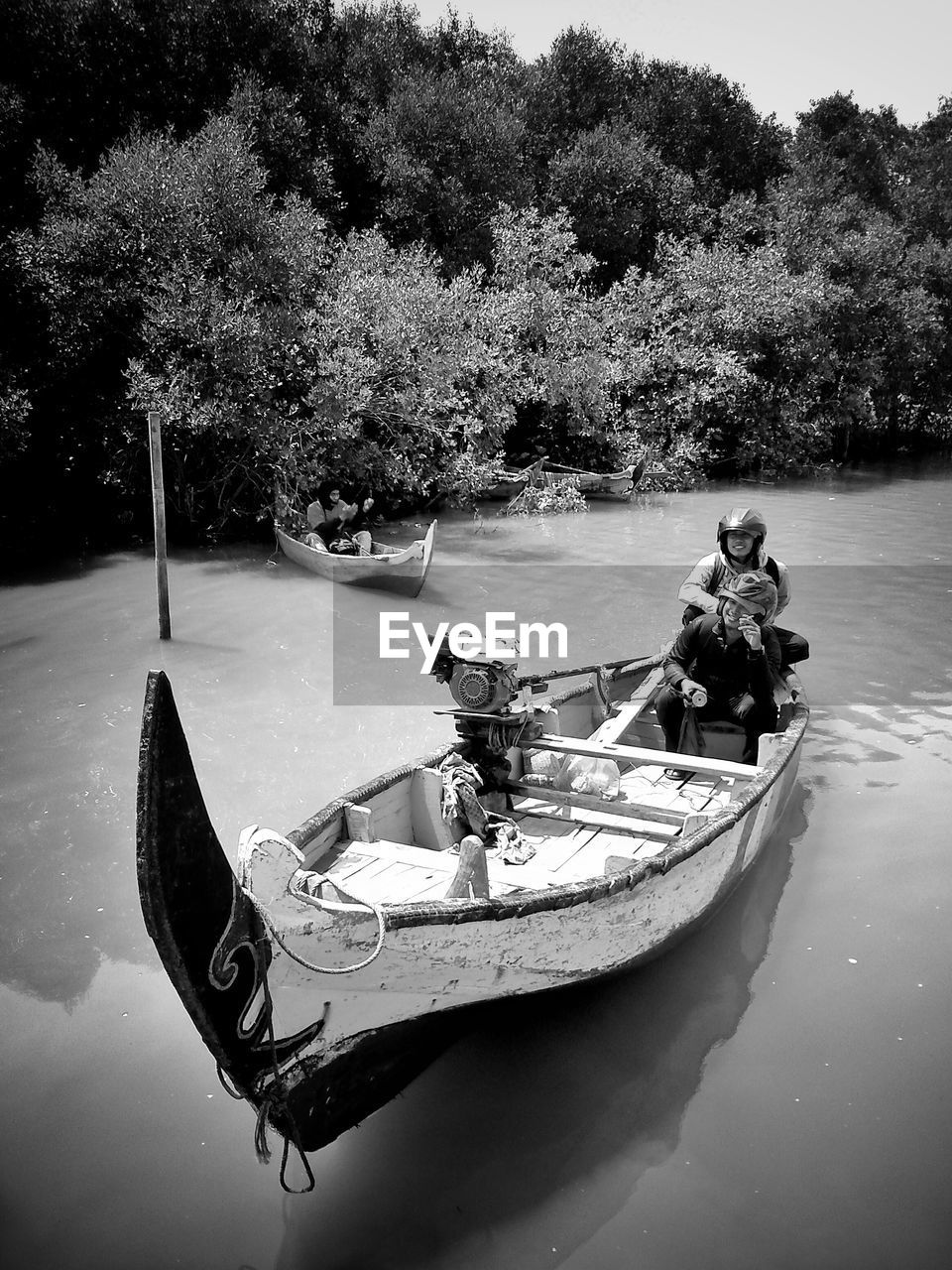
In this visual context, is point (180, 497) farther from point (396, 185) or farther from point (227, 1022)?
point (227, 1022)

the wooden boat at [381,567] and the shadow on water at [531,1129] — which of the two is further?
the wooden boat at [381,567]

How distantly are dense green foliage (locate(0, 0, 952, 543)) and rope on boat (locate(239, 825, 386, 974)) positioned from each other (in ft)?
35.4

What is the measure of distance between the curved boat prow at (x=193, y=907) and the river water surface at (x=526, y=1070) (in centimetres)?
76

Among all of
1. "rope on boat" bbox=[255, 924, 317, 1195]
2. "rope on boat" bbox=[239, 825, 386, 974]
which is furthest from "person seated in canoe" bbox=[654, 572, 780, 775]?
"rope on boat" bbox=[255, 924, 317, 1195]

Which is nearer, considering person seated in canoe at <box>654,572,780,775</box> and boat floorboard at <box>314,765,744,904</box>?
boat floorboard at <box>314,765,744,904</box>

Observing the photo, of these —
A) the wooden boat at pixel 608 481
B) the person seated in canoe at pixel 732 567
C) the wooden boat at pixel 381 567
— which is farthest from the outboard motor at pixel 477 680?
the wooden boat at pixel 608 481

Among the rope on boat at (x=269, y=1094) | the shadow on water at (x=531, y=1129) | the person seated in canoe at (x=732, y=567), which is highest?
the person seated in canoe at (x=732, y=567)

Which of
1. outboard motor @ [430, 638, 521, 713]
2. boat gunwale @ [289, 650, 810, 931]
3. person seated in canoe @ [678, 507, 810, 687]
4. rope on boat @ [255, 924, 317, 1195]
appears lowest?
rope on boat @ [255, 924, 317, 1195]

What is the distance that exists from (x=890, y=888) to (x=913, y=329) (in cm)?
2470

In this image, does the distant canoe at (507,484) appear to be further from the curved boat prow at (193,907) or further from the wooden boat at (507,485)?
the curved boat prow at (193,907)

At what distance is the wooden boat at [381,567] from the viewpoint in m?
11.4

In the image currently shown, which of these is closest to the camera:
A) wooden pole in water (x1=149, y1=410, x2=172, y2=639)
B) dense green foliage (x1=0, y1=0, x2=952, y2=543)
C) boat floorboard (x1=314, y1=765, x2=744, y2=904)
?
boat floorboard (x1=314, y1=765, x2=744, y2=904)

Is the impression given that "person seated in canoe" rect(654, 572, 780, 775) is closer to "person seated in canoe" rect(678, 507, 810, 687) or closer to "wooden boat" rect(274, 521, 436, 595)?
"person seated in canoe" rect(678, 507, 810, 687)

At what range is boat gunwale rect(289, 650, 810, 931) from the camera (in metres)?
3.31
